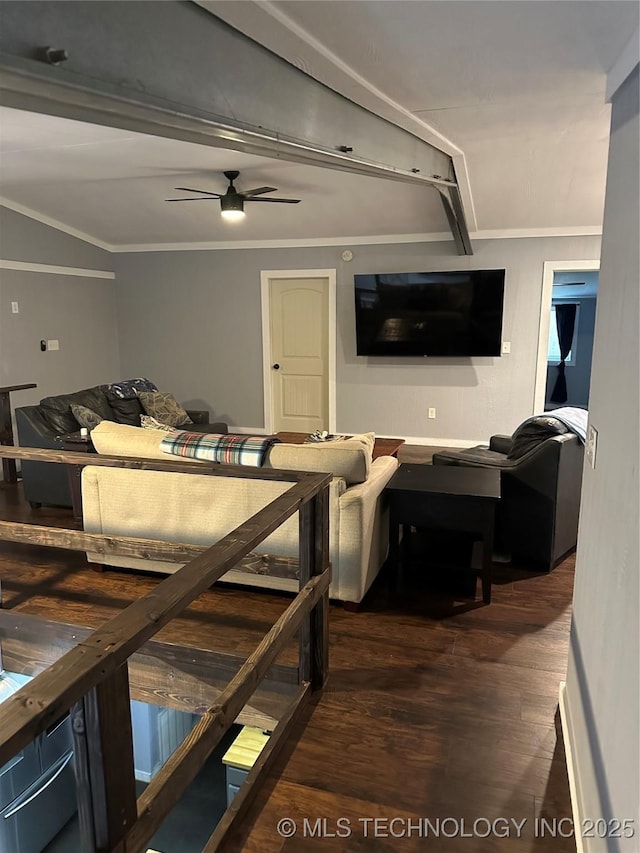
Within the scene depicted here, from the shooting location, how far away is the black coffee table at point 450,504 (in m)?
3.03

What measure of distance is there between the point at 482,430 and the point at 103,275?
4.82m

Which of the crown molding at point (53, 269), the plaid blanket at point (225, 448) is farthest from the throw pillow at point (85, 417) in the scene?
the crown molding at point (53, 269)

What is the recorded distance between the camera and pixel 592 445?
1901 millimetres

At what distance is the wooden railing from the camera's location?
104 centimetres

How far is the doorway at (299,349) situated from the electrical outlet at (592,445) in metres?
4.88

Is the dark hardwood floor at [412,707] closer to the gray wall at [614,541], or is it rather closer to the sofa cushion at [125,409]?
the gray wall at [614,541]

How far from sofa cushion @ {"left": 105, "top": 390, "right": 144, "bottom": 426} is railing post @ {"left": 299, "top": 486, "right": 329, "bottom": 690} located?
3508mm

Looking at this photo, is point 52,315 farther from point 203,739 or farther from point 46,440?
point 203,739

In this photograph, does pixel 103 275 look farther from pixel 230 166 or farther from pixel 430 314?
pixel 430 314

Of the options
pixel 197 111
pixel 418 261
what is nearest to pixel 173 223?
pixel 418 261

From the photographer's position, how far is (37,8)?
1183 mm

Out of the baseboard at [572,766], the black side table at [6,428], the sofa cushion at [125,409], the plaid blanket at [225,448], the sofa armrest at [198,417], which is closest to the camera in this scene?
the baseboard at [572,766]

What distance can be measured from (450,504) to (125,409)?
349 centimetres

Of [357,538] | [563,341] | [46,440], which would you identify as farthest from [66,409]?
[563,341]
